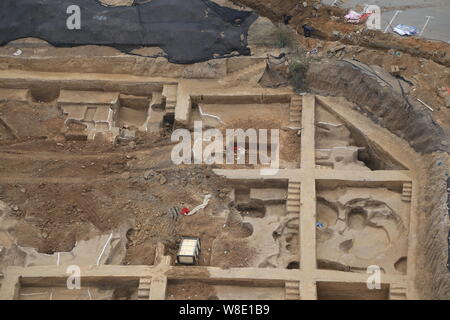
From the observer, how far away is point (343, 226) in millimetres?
15414

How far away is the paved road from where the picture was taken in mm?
18703

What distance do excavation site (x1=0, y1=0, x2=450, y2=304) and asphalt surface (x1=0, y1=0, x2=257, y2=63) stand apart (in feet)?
0.15

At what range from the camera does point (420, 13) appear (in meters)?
19.6

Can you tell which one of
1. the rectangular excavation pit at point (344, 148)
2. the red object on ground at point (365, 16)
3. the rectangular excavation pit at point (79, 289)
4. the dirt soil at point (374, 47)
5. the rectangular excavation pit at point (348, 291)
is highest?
the red object on ground at point (365, 16)

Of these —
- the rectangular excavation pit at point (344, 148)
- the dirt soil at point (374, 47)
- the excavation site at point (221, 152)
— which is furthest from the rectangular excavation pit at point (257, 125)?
the dirt soil at point (374, 47)

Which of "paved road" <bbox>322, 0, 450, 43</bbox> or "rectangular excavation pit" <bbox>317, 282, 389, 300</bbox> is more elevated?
"paved road" <bbox>322, 0, 450, 43</bbox>

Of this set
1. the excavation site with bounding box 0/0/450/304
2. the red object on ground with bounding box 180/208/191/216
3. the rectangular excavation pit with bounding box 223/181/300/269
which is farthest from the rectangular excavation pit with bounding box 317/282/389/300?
the red object on ground with bounding box 180/208/191/216

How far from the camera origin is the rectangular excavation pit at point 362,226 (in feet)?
48.1

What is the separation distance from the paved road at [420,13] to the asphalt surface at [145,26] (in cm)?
371

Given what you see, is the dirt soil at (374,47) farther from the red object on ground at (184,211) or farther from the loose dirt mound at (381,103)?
the red object on ground at (184,211)

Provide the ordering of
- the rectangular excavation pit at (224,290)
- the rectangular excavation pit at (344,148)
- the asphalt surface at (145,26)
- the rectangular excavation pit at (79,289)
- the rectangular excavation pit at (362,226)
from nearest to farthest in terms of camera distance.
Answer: the rectangular excavation pit at (224,290), the rectangular excavation pit at (79,289), the rectangular excavation pit at (362,226), the rectangular excavation pit at (344,148), the asphalt surface at (145,26)

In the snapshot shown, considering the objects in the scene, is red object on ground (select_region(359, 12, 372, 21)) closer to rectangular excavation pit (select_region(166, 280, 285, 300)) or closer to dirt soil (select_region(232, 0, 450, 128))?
dirt soil (select_region(232, 0, 450, 128))

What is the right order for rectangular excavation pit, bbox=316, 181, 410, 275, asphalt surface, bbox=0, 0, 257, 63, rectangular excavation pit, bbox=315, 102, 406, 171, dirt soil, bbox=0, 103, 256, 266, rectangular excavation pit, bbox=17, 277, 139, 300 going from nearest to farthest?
1. rectangular excavation pit, bbox=17, 277, 139, 300
2. rectangular excavation pit, bbox=316, 181, 410, 275
3. dirt soil, bbox=0, 103, 256, 266
4. rectangular excavation pit, bbox=315, 102, 406, 171
5. asphalt surface, bbox=0, 0, 257, 63
